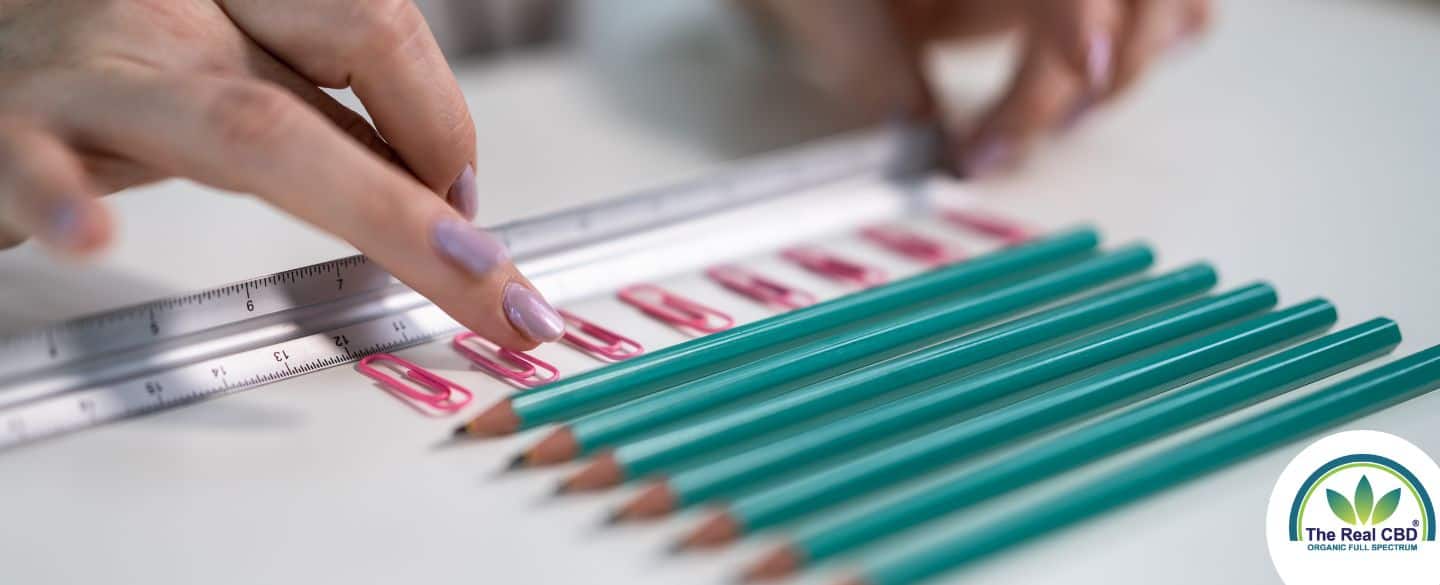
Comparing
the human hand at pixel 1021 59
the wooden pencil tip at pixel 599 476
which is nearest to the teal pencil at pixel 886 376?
the wooden pencil tip at pixel 599 476

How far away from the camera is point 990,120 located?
154 cm

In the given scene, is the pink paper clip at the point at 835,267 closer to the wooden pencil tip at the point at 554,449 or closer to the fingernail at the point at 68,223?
the wooden pencil tip at the point at 554,449

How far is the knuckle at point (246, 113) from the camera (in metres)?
0.85

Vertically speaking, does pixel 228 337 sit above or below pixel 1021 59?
below

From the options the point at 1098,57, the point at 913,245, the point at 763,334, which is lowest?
the point at 763,334

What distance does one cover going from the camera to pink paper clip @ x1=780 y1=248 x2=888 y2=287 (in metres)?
1.20

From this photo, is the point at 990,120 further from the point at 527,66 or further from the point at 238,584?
the point at 238,584

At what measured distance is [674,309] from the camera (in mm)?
1130

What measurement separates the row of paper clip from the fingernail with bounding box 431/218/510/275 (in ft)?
0.40

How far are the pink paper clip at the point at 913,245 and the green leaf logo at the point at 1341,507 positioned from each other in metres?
0.48

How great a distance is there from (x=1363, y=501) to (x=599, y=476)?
1.99ft

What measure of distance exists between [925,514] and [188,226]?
96cm

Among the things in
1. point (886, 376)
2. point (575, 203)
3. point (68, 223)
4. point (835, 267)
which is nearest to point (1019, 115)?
point (835, 267)

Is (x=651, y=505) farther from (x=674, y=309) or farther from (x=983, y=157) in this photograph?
(x=983, y=157)
